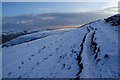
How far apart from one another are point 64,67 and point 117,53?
5.60 meters

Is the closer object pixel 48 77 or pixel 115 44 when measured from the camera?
pixel 48 77

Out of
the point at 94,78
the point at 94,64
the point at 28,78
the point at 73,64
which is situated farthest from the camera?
the point at 28,78

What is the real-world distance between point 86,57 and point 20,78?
8.61 metres

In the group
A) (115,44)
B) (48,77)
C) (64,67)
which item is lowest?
(48,77)

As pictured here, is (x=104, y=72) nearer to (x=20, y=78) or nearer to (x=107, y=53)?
(x=107, y=53)

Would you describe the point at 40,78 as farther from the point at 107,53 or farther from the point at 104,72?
the point at 107,53

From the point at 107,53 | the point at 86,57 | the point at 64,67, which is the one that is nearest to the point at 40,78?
the point at 64,67

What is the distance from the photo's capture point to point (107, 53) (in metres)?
9.88

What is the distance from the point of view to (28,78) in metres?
11.8

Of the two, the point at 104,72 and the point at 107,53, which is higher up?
the point at 107,53

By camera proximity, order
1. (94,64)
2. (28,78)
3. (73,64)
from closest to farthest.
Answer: (94,64) → (73,64) → (28,78)

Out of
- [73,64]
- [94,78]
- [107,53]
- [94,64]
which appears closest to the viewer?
[94,78]

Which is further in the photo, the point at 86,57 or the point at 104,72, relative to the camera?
the point at 86,57

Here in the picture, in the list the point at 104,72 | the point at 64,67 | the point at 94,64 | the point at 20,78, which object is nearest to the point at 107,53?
the point at 94,64
